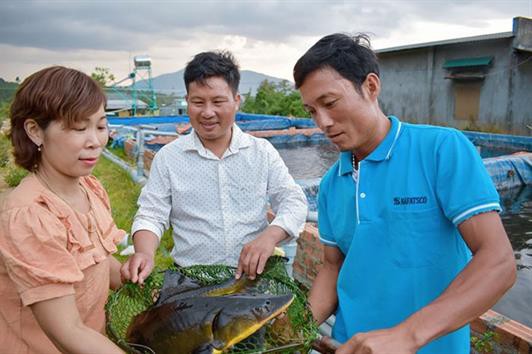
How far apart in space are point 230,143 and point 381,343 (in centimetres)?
156

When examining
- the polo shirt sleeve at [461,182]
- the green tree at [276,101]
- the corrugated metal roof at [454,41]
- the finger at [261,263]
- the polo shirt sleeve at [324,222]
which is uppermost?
the corrugated metal roof at [454,41]

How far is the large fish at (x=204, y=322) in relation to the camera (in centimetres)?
144

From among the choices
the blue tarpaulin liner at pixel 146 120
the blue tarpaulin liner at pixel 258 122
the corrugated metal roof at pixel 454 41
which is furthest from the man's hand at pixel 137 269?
the blue tarpaulin liner at pixel 146 120

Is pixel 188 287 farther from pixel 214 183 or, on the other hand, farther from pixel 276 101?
pixel 276 101

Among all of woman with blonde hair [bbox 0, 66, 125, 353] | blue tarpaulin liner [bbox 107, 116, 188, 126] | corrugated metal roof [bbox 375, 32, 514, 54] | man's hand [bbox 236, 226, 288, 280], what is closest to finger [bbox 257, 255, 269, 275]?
man's hand [bbox 236, 226, 288, 280]

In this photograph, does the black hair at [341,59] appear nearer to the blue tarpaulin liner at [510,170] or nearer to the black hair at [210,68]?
the black hair at [210,68]

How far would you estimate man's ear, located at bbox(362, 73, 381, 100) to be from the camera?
179 cm

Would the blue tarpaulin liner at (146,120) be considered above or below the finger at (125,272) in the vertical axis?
above

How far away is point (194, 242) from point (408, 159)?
128cm

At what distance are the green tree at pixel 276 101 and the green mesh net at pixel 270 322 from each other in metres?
20.3

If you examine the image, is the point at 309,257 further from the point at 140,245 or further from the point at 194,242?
the point at 140,245

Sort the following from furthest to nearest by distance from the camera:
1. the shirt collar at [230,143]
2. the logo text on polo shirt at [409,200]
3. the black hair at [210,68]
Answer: the shirt collar at [230,143], the black hair at [210,68], the logo text on polo shirt at [409,200]

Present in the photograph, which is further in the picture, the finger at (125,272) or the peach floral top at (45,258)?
the finger at (125,272)

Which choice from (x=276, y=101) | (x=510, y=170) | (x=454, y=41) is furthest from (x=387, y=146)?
(x=276, y=101)
